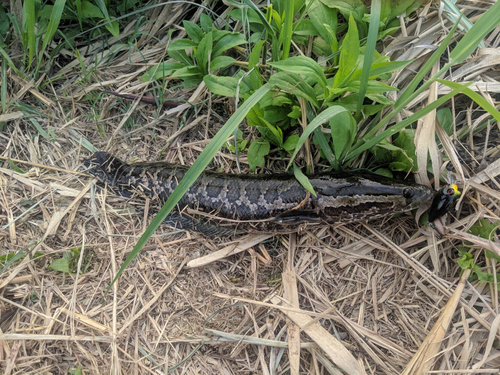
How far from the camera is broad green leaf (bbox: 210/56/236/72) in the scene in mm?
3189

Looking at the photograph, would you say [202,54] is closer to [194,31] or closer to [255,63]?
[194,31]

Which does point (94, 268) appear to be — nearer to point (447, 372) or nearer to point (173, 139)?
point (173, 139)

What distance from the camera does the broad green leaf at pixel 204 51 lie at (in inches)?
123

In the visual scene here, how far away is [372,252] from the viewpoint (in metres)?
3.24

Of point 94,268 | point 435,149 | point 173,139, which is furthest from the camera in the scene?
point 173,139

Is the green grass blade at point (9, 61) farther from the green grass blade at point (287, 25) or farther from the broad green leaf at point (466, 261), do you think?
the broad green leaf at point (466, 261)

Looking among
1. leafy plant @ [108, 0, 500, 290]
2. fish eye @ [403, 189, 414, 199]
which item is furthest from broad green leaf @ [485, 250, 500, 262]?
leafy plant @ [108, 0, 500, 290]

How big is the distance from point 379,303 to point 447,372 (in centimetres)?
69

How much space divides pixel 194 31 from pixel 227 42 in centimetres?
34

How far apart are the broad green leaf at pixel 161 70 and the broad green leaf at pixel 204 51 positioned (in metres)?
0.28

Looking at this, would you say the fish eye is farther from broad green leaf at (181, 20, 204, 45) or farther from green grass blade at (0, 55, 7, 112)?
green grass blade at (0, 55, 7, 112)

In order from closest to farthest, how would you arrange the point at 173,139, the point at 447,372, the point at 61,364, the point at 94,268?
the point at 447,372 → the point at 61,364 → the point at 94,268 → the point at 173,139

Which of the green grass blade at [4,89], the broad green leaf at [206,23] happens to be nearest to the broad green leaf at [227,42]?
the broad green leaf at [206,23]

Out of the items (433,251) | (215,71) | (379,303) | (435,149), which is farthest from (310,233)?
(215,71)
